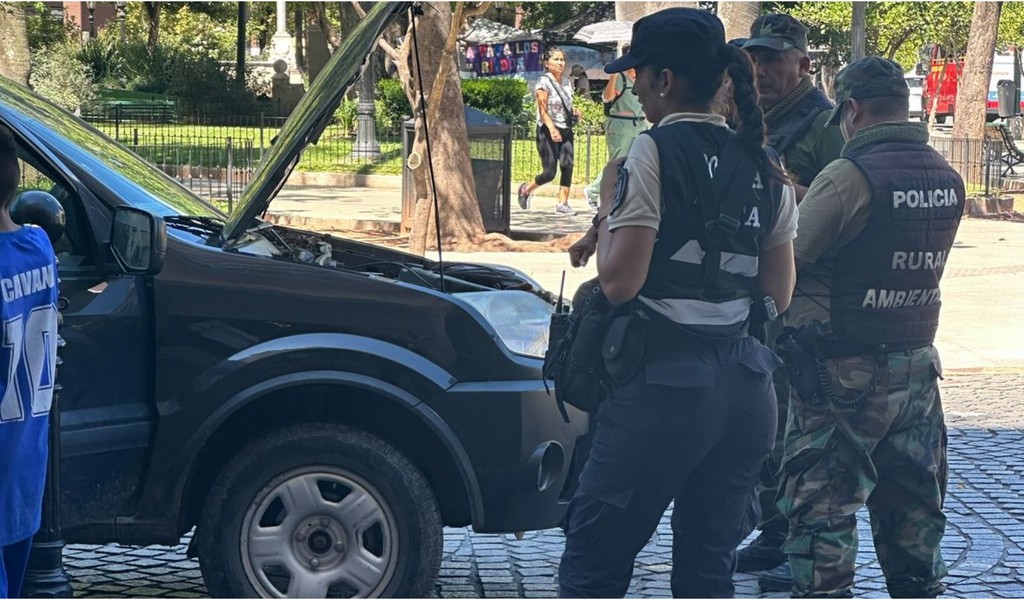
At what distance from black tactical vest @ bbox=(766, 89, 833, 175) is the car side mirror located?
235 cm

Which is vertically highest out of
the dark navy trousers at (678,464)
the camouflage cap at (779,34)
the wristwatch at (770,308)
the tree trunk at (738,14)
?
the tree trunk at (738,14)

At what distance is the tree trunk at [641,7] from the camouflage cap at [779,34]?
7.53 meters

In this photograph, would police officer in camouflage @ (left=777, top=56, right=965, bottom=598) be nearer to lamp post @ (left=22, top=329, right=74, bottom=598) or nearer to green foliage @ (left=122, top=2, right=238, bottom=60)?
lamp post @ (left=22, top=329, right=74, bottom=598)

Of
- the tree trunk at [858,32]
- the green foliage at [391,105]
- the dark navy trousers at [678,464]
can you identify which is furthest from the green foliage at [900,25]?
the dark navy trousers at [678,464]

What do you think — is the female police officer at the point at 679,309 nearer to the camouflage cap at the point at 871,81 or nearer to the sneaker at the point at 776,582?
the camouflage cap at the point at 871,81

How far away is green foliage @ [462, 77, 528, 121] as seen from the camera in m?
29.4

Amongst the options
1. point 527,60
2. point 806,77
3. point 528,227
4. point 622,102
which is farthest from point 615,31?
point 806,77

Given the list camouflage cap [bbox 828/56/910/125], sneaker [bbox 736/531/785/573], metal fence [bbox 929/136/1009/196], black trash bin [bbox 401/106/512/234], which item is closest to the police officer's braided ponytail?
camouflage cap [bbox 828/56/910/125]

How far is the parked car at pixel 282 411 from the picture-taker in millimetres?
4477

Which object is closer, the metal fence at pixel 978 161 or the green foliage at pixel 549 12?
the metal fence at pixel 978 161

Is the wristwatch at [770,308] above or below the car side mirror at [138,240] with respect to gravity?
below

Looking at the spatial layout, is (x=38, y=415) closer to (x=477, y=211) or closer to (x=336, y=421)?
(x=336, y=421)

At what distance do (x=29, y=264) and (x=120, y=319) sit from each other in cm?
104

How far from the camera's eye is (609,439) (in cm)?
345
